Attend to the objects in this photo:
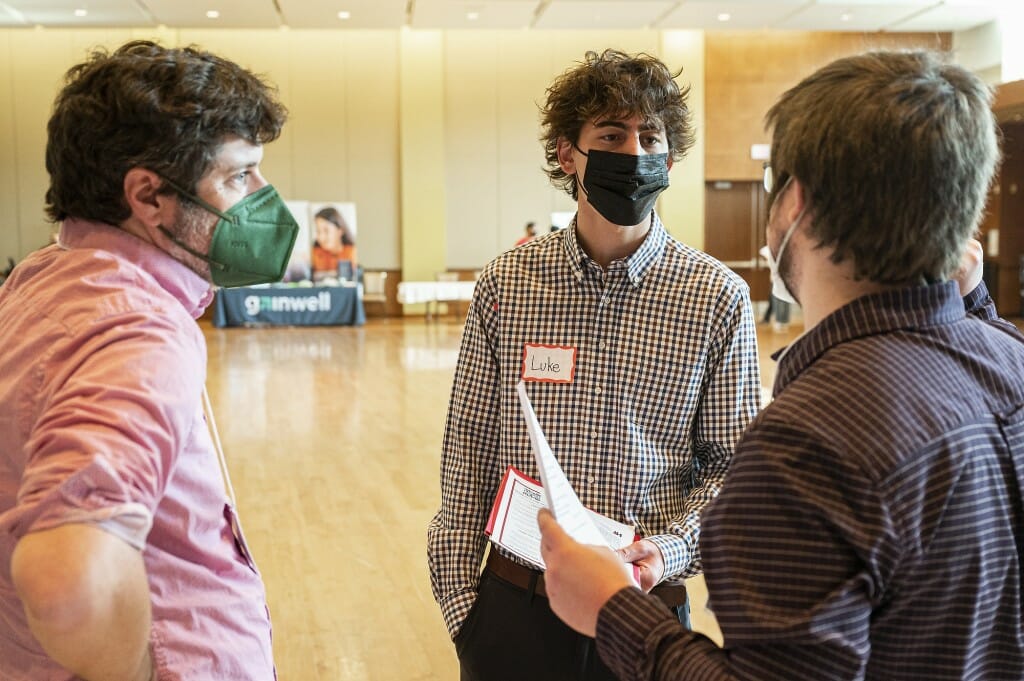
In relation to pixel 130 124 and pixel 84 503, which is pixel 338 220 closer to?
pixel 130 124

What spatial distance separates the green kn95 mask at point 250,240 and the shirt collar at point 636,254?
2.09 ft

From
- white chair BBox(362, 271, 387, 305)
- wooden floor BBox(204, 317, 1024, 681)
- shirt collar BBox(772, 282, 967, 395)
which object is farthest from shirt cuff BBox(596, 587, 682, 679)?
white chair BBox(362, 271, 387, 305)

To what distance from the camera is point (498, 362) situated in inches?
84.5

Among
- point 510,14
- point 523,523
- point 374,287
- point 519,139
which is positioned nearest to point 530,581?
point 523,523

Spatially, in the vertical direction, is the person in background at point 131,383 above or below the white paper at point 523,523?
above

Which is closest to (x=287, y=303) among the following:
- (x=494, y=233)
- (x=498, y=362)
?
(x=494, y=233)

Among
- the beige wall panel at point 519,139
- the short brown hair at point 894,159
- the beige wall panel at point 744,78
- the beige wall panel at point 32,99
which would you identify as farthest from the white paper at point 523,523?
the beige wall panel at point 32,99

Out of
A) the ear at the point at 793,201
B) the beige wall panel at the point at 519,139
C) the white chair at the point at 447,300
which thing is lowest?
the white chair at the point at 447,300

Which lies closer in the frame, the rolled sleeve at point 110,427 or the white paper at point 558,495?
the rolled sleeve at point 110,427

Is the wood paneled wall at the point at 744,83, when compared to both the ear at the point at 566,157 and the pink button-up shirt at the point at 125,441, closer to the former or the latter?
the ear at the point at 566,157

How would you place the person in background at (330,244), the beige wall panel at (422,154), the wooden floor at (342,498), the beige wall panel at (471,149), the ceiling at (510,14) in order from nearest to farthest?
1. the wooden floor at (342,498)
2. the ceiling at (510,14)
3. the person in background at (330,244)
4. the beige wall panel at (422,154)
5. the beige wall panel at (471,149)

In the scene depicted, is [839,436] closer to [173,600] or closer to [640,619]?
[640,619]

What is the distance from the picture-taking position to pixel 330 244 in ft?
58.0

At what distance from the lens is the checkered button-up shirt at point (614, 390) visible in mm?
1987
